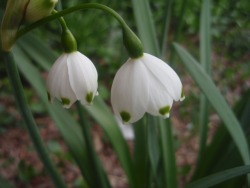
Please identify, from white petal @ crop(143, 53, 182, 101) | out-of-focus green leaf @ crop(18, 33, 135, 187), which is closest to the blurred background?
out-of-focus green leaf @ crop(18, 33, 135, 187)

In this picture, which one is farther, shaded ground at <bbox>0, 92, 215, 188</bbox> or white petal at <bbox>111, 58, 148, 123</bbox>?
shaded ground at <bbox>0, 92, 215, 188</bbox>

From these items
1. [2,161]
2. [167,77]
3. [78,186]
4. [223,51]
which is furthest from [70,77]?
[223,51]

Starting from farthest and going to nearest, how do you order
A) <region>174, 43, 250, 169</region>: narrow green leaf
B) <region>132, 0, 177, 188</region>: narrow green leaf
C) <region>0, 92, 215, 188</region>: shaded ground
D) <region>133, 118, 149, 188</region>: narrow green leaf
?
<region>0, 92, 215, 188</region>: shaded ground → <region>133, 118, 149, 188</region>: narrow green leaf → <region>132, 0, 177, 188</region>: narrow green leaf → <region>174, 43, 250, 169</region>: narrow green leaf

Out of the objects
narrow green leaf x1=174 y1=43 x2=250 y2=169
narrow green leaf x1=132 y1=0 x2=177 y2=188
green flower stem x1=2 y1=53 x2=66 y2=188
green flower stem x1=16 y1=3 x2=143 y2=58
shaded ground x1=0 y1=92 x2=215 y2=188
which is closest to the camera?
green flower stem x1=16 y1=3 x2=143 y2=58

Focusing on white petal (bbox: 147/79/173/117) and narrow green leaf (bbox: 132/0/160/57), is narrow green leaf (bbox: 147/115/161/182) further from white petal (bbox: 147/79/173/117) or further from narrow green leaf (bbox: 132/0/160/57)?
white petal (bbox: 147/79/173/117)

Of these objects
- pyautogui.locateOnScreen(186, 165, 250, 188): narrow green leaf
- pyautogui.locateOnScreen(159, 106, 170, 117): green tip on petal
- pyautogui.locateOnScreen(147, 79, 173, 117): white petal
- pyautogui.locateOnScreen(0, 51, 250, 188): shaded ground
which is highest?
pyautogui.locateOnScreen(147, 79, 173, 117): white petal

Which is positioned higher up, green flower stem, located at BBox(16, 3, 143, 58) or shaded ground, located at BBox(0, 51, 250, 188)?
green flower stem, located at BBox(16, 3, 143, 58)

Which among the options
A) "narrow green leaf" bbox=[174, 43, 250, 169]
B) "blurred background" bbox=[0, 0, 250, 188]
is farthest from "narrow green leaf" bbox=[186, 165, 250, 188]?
"blurred background" bbox=[0, 0, 250, 188]

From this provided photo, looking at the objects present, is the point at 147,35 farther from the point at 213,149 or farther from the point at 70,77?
the point at 70,77
